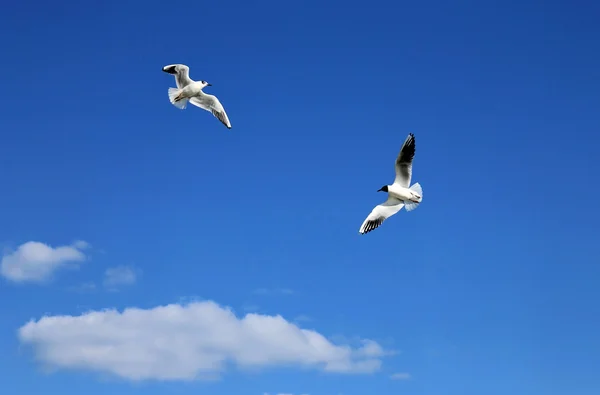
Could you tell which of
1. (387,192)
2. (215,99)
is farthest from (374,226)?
(215,99)

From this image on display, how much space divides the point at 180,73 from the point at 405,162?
29.3ft

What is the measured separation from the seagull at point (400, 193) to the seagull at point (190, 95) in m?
6.75

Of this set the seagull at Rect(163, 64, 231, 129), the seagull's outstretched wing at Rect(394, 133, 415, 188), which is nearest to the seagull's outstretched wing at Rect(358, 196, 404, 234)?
the seagull's outstretched wing at Rect(394, 133, 415, 188)

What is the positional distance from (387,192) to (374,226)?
1252 millimetres

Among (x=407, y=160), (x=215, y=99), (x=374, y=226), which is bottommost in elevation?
(x=374, y=226)

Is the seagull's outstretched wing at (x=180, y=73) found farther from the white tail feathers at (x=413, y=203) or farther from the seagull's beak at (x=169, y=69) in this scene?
the white tail feathers at (x=413, y=203)

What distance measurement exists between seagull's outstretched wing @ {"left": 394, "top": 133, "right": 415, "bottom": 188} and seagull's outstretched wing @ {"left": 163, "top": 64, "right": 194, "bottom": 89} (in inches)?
334

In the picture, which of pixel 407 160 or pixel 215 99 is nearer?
pixel 407 160

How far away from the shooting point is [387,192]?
26547 millimetres

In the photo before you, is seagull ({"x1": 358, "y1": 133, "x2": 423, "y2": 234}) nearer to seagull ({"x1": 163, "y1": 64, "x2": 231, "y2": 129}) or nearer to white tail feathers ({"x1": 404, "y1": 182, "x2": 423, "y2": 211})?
white tail feathers ({"x1": 404, "y1": 182, "x2": 423, "y2": 211})

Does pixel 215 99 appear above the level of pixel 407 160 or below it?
above

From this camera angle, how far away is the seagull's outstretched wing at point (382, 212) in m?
26.7

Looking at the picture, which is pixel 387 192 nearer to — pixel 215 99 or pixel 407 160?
pixel 407 160

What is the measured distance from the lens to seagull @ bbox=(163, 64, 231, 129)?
1121 inches
